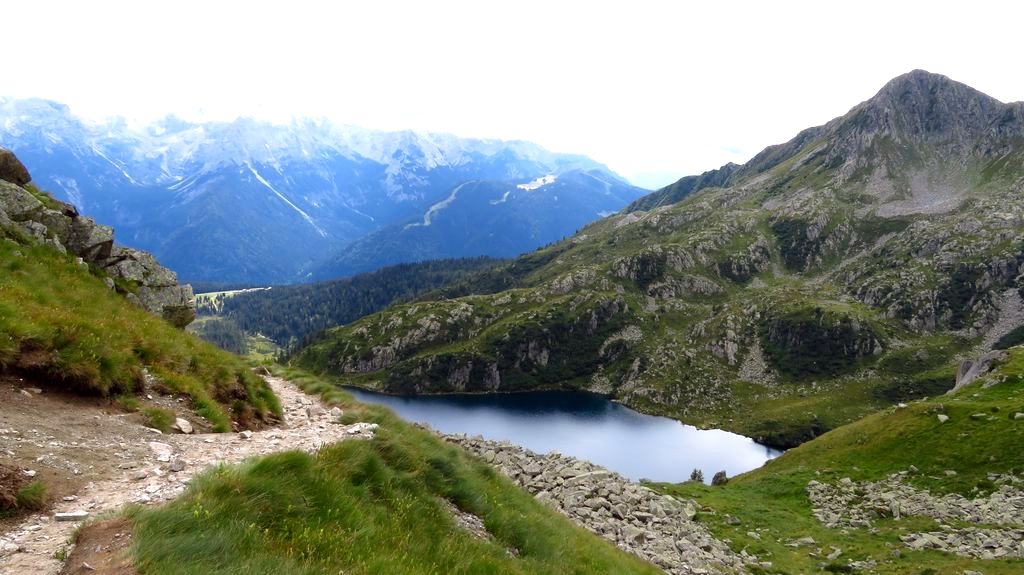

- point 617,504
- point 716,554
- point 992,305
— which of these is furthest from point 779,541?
point 992,305

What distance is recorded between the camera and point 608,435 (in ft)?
505

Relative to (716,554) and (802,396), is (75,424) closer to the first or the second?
(716,554)

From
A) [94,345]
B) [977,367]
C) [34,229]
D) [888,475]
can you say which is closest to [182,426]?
[94,345]

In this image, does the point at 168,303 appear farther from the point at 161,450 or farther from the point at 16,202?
the point at 161,450

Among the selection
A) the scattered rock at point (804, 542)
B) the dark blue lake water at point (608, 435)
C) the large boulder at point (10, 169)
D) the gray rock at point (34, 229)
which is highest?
the large boulder at point (10, 169)

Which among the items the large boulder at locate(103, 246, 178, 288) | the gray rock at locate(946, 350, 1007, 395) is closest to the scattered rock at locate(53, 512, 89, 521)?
the large boulder at locate(103, 246, 178, 288)

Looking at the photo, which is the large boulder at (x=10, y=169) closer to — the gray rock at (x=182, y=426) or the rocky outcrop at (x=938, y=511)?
the gray rock at (x=182, y=426)

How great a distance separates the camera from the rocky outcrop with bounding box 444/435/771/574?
2553 cm

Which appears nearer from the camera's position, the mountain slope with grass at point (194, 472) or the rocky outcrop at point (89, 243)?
the mountain slope with grass at point (194, 472)

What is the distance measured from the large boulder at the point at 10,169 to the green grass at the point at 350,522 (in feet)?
88.7

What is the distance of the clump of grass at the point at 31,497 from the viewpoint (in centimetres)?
889

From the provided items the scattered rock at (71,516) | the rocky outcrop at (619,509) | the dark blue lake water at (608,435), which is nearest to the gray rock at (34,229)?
the scattered rock at (71,516)

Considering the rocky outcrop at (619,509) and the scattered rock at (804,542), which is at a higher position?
the rocky outcrop at (619,509)

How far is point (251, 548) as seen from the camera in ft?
25.6
